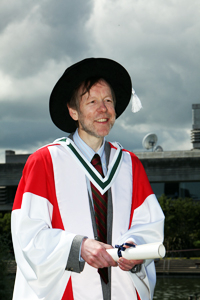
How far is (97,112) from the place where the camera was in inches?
130

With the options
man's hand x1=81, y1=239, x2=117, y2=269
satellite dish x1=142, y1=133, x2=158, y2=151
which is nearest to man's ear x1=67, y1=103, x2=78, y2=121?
man's hand x1=81, y1=239, x2=117, y2=269

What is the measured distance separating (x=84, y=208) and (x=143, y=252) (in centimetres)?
71

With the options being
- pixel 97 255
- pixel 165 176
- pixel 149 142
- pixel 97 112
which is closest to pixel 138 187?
pixel 97 112

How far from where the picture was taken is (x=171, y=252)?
115 feet

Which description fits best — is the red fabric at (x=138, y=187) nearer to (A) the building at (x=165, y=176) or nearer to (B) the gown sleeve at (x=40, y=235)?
(B) the gown sleeve at (x=40, y=235)

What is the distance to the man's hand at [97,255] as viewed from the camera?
2750 millimetres

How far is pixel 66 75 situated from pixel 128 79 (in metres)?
0.56

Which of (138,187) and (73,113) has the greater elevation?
(73,113)

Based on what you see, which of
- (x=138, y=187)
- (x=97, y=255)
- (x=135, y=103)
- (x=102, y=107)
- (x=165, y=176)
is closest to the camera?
(x=97, y=255)

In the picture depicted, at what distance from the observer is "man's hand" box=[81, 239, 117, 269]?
108 inches

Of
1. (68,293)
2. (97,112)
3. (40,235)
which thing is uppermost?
(97,112)

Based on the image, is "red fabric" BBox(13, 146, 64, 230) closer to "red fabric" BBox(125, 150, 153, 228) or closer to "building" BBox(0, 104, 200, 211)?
"red fabric" BBox(125, 150, 153, 228)

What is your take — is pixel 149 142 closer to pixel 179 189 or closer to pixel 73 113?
pixel 179 189

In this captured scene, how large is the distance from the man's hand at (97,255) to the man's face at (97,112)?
0.87 metres
